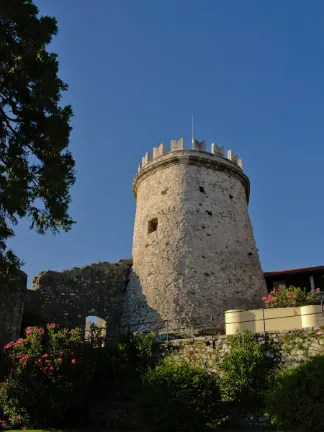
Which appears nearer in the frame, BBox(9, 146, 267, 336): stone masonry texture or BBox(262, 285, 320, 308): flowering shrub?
BBox(262, 285, 320, 308): flowering shrub

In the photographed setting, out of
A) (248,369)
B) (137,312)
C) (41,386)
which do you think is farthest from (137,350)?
(137,312)

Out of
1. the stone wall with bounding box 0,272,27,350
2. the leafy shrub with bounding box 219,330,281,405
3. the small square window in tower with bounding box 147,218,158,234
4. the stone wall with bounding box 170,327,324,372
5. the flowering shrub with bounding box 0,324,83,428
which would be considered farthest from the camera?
the small square window in tower with bounding box 147,218,158,234

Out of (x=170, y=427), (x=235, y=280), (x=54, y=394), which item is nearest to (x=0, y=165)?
(x=54, y=394)

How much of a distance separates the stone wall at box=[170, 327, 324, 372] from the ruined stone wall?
594cm

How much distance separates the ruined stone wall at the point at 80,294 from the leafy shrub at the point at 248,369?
814cm

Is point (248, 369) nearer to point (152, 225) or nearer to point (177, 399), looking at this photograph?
point (177, 399)

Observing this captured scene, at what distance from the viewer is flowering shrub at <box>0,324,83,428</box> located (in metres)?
13.2

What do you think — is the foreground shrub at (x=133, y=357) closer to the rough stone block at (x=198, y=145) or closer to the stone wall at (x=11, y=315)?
the stone wall at (x=11, y=315)

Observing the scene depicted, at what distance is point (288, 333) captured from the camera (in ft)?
44.2

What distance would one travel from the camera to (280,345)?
13398 mm

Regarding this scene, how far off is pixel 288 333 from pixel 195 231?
24.4 feet

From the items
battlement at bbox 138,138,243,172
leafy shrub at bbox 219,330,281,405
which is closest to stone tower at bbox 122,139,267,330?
battlement at bbox 138,138,243,172

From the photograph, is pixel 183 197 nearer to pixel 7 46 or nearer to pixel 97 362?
pixel 97 362

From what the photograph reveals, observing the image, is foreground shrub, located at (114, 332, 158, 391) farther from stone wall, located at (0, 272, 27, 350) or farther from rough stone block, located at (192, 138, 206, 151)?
rough stone block, located at (192, 138, 206, 151)
